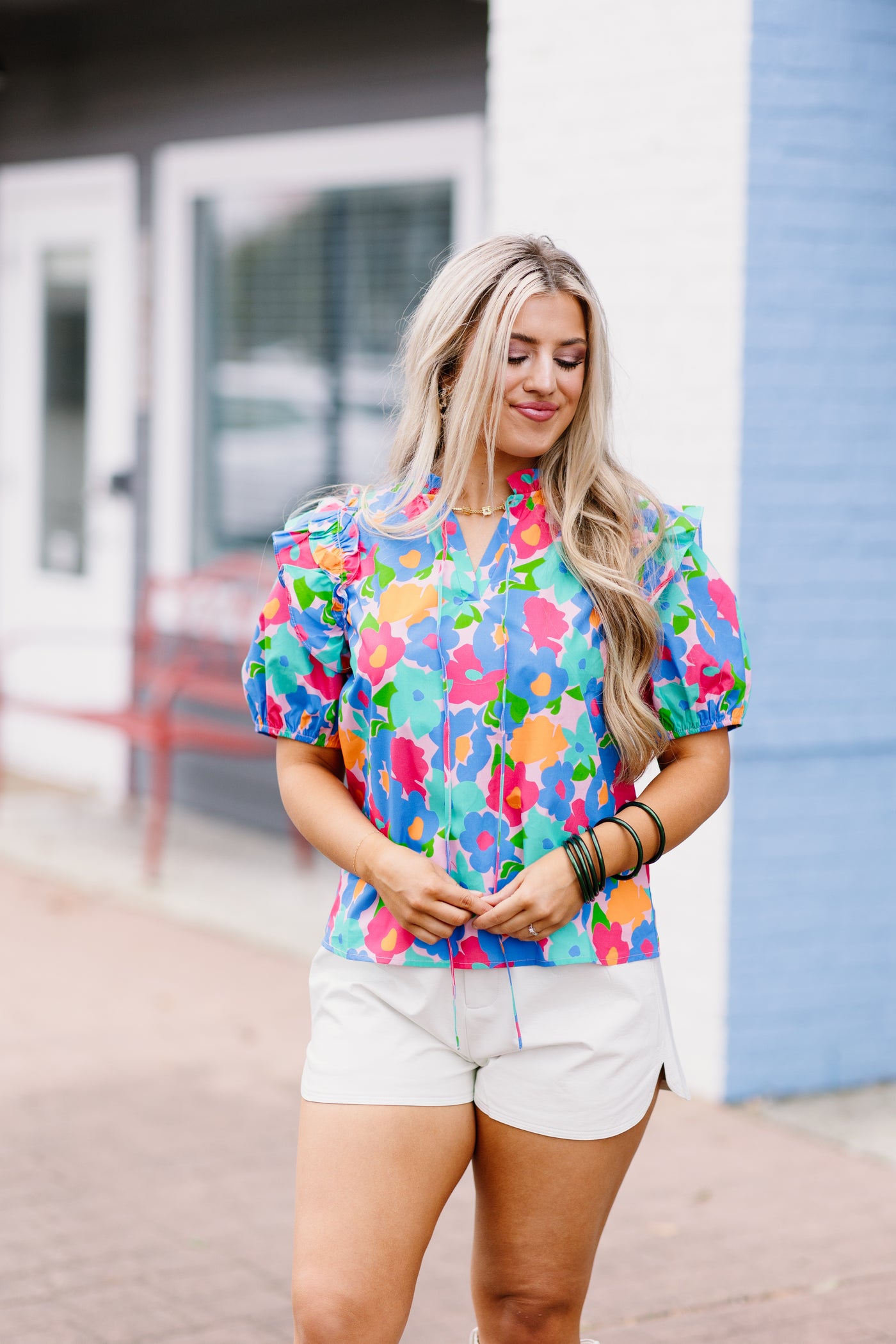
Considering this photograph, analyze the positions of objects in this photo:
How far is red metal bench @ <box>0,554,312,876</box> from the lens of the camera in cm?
731


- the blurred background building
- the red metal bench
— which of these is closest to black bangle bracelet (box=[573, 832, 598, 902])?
the blurred background building

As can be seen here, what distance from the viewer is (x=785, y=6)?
4.62 meters

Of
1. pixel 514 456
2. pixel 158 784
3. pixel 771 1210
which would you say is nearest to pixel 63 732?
pixel 158 784

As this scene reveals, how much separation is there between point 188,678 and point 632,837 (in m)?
5.34

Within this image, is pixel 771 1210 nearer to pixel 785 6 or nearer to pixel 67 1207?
pixel 67 1207

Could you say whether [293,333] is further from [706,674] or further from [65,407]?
[706,674]

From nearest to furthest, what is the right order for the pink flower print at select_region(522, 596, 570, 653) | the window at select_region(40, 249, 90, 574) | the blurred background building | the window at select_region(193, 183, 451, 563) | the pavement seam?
1. the pink flower print at select_region(522, 596, 570, 653)
2. the pavement seam
3. the blurred background building
4. the window at select_region(193, 183, 451, 563)
5. the window at select_region(40, 249, 90, 574)

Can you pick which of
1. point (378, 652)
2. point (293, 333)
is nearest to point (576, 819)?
point (378, 652)

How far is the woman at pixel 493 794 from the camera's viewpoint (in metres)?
2.35

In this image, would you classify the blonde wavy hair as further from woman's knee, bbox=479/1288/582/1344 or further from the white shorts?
woman's knee, bbox=479/1288/582/1344

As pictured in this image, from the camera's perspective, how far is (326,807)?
8.10 feet

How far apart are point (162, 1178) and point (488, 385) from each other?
2.57m

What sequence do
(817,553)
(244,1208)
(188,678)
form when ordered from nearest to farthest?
(244,1208)
(817,553)
(188,678)

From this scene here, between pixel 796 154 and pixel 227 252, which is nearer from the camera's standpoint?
pixel 796 154
